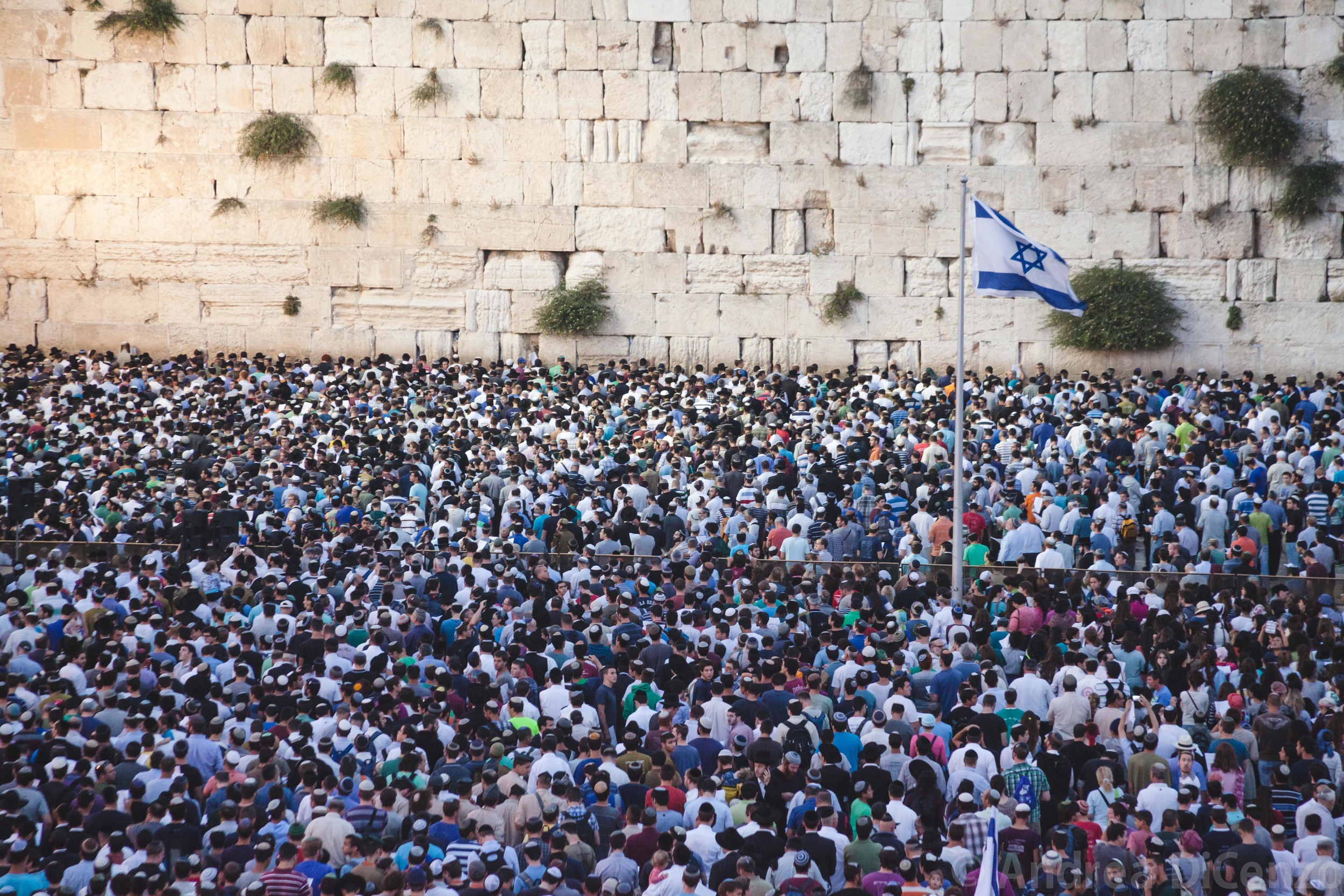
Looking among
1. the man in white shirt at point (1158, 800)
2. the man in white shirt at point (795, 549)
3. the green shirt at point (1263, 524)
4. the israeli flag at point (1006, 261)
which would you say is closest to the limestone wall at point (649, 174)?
the green shirt at point (1263, 524)

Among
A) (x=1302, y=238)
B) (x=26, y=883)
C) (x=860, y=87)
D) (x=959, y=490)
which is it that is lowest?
(x=26, y=883)

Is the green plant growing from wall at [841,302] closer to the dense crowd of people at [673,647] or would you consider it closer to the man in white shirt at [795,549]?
the dense crowd of people at [673,647]

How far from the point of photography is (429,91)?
77.2 ft

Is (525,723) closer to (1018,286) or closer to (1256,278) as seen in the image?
(1018,286)

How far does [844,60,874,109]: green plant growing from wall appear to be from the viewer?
22922 millimetres

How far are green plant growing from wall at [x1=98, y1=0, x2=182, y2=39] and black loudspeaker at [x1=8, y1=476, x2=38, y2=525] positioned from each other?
35.9ft

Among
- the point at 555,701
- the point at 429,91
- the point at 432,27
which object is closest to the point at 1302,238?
the point at 429,91

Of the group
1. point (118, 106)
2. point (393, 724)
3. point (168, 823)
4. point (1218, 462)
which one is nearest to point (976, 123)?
point (1218, 462)

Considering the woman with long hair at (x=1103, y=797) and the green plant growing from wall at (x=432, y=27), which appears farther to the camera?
the green plant growing from wall at (x=432, y=27)

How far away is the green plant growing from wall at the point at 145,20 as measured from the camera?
23.5m

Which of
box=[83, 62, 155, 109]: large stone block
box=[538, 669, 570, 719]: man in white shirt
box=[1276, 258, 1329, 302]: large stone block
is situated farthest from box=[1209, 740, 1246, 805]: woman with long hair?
box=[83, 62, 155, 109]: large stone block

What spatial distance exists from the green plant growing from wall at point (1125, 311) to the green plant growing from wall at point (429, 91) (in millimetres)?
11240

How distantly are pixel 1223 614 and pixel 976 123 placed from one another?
1311 centimetres

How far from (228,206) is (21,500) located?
963 centimetres
